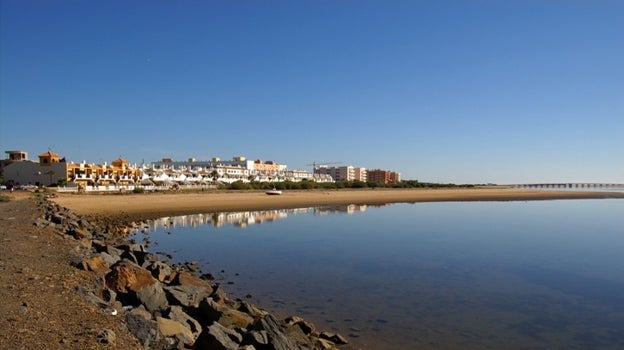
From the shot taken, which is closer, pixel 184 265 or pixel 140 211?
pixel 184 265

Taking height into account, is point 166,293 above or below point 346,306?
above

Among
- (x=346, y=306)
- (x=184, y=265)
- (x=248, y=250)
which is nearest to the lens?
(x=346, y=306)

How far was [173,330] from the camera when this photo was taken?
6168 mm

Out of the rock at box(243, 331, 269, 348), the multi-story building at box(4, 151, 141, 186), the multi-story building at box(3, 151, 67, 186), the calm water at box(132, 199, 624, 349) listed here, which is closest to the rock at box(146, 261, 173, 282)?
the calm water at box(132, 199, 624, 349)

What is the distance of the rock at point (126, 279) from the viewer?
8031mm

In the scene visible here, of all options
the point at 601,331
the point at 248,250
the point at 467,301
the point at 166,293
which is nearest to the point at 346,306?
the point at 467,301

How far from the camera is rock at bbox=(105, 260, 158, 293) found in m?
8.03

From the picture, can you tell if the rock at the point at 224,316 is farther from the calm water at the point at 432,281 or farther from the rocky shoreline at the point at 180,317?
the calm water at the point at 432,281

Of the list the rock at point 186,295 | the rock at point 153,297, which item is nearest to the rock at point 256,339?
the rock at point 153,297

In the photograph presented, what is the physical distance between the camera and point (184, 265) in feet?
48.1

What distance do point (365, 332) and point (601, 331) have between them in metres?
4.65

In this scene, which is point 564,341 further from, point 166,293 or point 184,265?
point 184,265

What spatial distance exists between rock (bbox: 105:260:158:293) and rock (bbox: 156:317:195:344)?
6.49 feet

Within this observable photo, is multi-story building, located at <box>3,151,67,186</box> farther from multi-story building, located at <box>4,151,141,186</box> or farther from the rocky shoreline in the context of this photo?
the rocky shoreline
